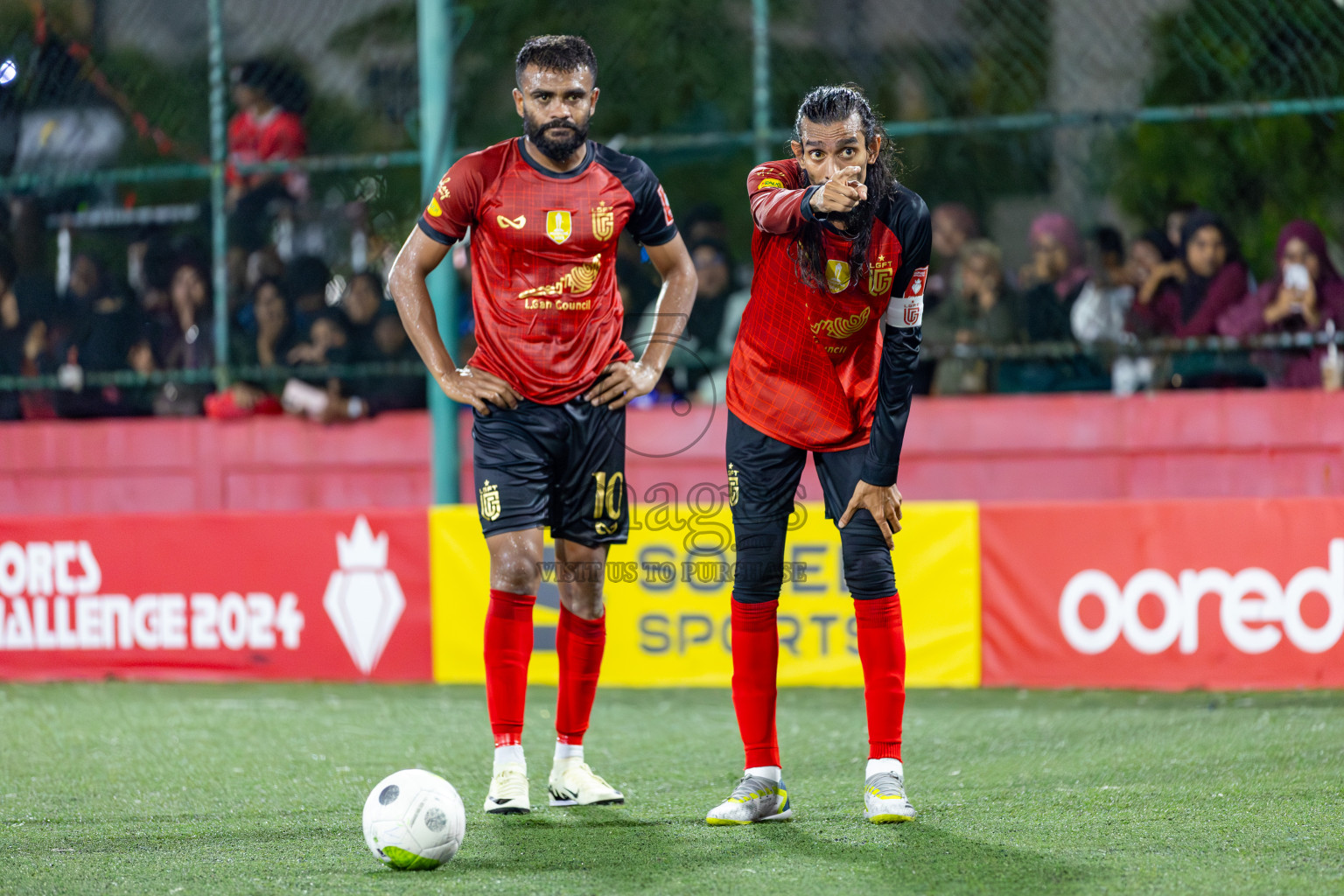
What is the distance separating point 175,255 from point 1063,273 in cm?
534

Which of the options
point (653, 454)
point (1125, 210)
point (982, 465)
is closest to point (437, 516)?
point (653, 454)

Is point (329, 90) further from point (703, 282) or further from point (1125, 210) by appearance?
point (1125, 210)

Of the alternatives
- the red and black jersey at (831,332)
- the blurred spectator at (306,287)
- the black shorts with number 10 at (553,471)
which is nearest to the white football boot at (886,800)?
the red and black jersey at (831,332)

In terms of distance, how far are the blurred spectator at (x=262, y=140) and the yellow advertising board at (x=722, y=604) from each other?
9.53 ft

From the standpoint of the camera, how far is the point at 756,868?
3562 millimetres

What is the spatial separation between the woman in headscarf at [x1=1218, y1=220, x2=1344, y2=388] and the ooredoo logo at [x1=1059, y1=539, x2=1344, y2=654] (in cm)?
150

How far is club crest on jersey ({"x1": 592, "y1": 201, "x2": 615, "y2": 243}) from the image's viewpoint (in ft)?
15.1

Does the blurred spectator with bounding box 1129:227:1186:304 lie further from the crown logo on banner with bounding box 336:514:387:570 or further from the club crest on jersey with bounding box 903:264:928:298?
the club crest on jersey with bounding box 903:264:928:298

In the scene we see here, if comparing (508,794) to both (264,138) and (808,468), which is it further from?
(264,138)

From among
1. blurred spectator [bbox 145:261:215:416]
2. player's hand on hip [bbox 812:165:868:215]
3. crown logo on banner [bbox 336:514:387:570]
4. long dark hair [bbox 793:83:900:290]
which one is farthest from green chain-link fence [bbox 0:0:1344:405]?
player's hand on hip [bbox 812:165:868:215]

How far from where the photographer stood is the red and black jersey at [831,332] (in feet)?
13.2

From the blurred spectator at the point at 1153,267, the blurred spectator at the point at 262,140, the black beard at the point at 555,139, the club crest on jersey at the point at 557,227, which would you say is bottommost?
the club crest on jersey at the point at 557,227

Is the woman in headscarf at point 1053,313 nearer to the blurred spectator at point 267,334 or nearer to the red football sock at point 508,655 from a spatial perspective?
the blurred spectator at point 267,334

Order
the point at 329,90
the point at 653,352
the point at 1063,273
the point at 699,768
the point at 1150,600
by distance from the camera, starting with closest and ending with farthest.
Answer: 1. the point at 653,352
2. the point at 699,768
3. the point at 1150,600
4. the point at 1063,273
5. the point at 329,90
